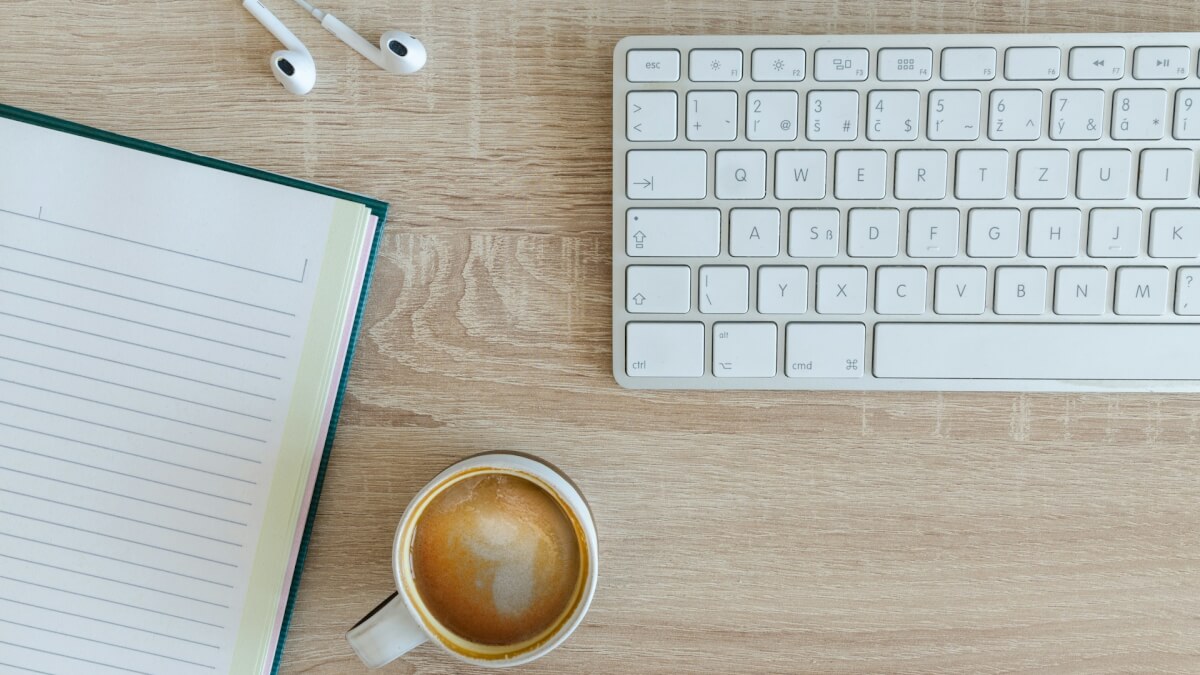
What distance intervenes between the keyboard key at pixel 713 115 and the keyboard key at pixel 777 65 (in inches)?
0.8

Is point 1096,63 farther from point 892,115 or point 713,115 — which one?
point 713,115

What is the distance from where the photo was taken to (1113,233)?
0.48 metres

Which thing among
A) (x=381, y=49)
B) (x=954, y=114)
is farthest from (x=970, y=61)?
(x=381, y=49)

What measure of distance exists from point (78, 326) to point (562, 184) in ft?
1.07

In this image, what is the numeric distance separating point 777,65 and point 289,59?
0.97ft

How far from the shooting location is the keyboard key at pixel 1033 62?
47 centimetres

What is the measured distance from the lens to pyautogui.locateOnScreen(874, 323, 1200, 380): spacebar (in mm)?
490

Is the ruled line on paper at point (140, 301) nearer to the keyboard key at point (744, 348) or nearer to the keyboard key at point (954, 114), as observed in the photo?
the keyboard key at point (744, 348)

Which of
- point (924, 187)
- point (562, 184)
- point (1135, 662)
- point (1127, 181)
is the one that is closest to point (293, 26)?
point (562, 184)

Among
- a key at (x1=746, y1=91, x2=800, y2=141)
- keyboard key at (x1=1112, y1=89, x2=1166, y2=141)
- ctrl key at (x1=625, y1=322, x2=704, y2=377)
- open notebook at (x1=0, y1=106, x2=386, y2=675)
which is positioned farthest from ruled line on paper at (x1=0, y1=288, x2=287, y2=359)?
keyboard key at (x1=1112, y1=89, x2=1166, y2=141)

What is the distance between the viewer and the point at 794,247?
0.49 meters

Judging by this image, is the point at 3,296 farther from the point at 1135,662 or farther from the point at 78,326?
the point at 1135,662

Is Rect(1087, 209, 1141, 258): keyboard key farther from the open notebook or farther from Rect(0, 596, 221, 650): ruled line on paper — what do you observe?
Rect(0, 596, 221, 650): ruled line on paper

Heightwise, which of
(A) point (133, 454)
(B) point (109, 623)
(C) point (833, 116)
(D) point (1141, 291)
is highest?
(C) point (833, 116)
